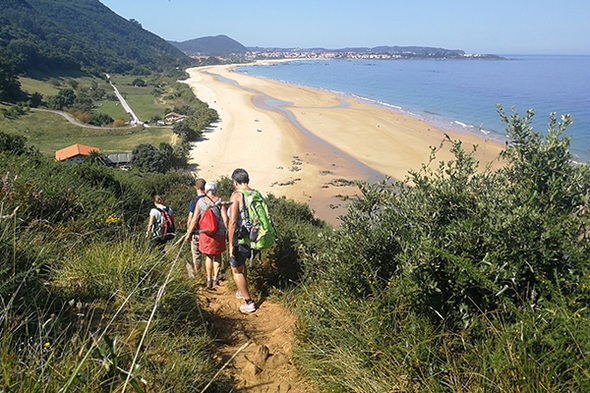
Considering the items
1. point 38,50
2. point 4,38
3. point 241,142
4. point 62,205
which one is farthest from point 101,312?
point 4,38

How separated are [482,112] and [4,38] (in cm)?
10677

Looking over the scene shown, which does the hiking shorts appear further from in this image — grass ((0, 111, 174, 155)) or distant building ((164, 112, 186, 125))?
distant building ((164, 112, 186, 125))

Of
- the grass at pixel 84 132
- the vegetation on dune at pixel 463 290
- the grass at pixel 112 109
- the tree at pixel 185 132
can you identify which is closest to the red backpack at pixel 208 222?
the vegetation on dune at pixel 463 290

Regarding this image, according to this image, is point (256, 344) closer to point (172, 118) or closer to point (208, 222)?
point (208, 222)

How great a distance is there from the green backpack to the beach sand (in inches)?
491

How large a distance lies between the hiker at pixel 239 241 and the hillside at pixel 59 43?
83.2 metres

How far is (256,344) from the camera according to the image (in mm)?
3613

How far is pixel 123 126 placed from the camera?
47562 mm

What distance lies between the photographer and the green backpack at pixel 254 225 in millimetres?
4250

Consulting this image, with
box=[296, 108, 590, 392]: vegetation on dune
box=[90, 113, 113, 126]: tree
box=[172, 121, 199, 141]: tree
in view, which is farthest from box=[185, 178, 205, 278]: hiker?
box=[90, 113, 113, 126]: tree

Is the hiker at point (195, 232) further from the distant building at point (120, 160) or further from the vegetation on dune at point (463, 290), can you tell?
the distant building at point (120, 160)

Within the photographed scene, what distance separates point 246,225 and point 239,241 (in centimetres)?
22

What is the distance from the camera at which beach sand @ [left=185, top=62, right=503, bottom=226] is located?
2558 centimetres

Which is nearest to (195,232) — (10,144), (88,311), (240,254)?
(240,254)
